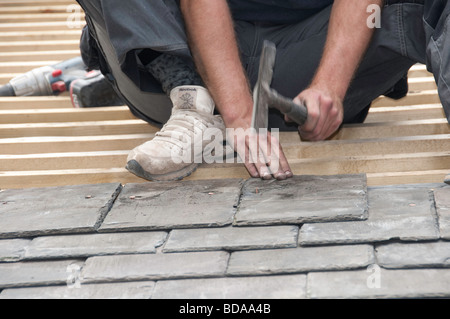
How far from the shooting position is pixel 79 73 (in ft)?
10.3

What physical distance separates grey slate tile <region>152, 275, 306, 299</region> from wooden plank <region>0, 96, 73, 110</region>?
1.65 m

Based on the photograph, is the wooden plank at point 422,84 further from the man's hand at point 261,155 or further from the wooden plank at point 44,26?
the wooden plank at point 44,26

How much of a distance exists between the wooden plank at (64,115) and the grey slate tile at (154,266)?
1259 millimetres

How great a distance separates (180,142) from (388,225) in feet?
2.44

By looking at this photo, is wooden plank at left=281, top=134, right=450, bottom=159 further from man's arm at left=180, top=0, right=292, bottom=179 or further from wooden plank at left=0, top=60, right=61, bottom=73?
wooden plank at left=0, top=60, right=61, bottom=73

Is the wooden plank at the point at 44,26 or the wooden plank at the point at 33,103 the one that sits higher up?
the wooden plank at the point at 33,103

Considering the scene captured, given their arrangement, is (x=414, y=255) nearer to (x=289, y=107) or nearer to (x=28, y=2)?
(x=289, y=107)

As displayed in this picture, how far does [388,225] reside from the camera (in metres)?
1.56

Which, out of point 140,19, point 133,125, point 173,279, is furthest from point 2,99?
point 173,279

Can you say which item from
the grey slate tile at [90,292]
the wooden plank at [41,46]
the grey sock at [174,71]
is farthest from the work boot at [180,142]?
the wooden plank at [41,46]

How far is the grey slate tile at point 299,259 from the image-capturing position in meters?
1.43

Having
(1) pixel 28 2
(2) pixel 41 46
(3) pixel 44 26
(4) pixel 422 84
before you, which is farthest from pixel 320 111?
(1) pixel 28 2
